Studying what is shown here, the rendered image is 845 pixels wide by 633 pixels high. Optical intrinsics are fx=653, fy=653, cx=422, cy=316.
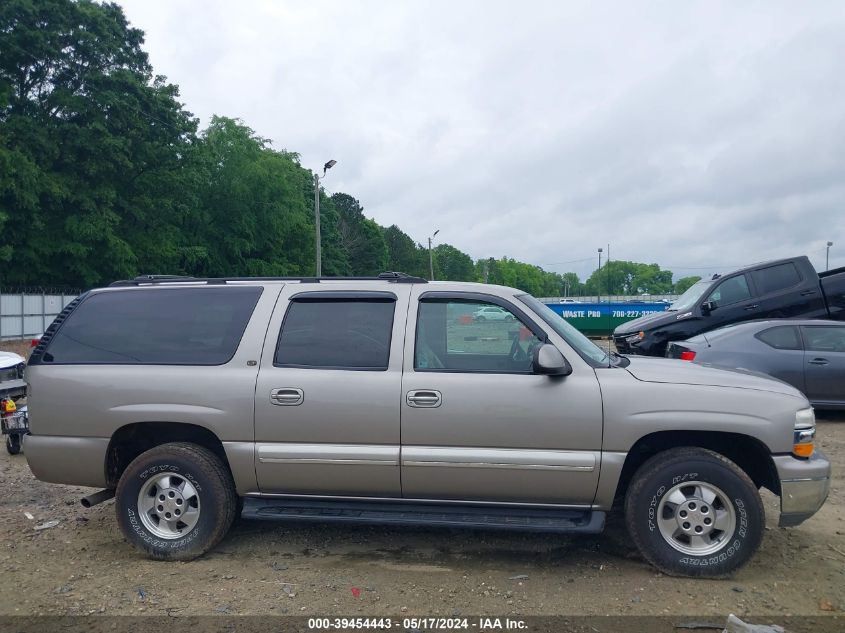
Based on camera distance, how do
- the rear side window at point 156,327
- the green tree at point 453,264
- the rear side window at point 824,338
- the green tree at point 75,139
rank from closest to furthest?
1. the rear side window at point 156,327
2. the rear side window at point 824,338
3. the green tree at point 75,139
4. the green tree at point 453,264

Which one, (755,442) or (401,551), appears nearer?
(755,442)

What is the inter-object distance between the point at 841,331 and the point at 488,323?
660 cm

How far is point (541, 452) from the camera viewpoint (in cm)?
407

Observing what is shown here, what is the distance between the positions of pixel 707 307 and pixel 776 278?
141 centimetres

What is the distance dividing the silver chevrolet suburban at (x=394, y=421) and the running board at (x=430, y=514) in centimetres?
1

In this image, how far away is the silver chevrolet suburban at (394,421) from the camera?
404cm

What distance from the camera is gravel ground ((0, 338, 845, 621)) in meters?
3.76

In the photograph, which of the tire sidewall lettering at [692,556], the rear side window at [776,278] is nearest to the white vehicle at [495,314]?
the tire sidewall lettering at [692,556]

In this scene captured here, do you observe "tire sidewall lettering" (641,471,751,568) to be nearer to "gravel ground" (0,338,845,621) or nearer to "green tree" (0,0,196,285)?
"gravel ground" (0,338,845,621)

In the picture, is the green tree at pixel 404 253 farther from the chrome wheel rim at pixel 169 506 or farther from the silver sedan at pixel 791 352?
the chrome wheel rim at pixel 169 506

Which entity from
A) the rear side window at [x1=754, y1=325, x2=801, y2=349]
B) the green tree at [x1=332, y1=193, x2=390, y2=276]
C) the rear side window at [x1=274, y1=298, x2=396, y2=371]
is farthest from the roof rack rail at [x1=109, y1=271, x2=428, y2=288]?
the green tree at [x1=332, y1=193, x2=390, y2=276]

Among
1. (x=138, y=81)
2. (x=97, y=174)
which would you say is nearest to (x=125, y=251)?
(x=97, y=174)

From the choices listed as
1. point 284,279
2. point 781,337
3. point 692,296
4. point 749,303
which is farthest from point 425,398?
point 692,296

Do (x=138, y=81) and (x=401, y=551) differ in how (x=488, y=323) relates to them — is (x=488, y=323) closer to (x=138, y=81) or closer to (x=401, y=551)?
(x=401, y=551)
